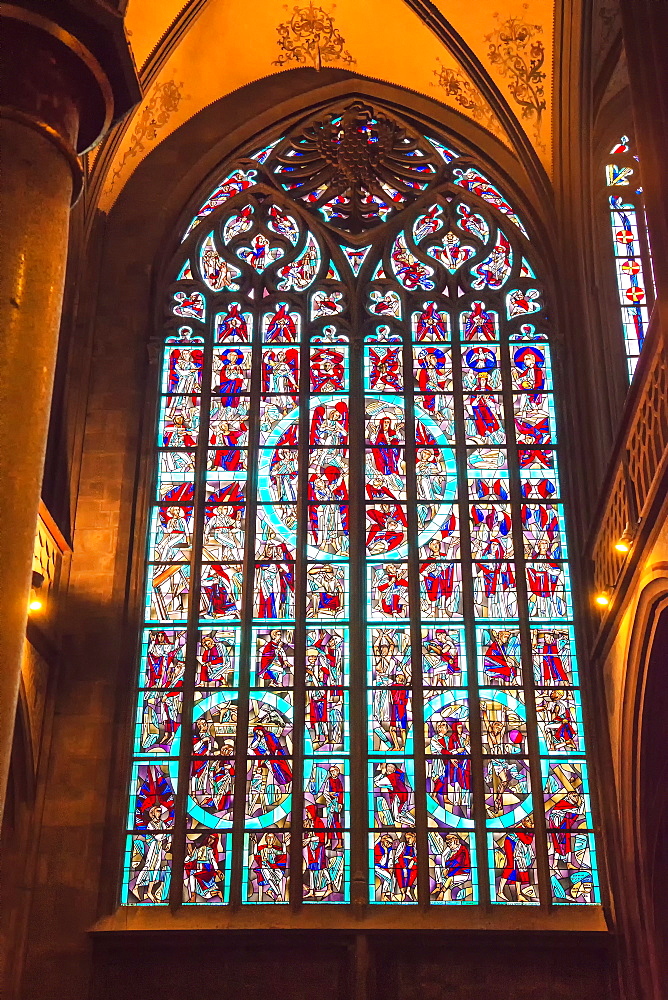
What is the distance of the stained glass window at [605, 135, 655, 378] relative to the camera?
11.0 meters

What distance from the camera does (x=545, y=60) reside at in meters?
12.2

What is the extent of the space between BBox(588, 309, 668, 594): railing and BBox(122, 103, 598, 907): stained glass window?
1376 mm

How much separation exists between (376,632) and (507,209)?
4.57 meters

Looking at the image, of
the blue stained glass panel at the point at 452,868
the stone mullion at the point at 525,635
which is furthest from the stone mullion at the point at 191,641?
the stone mullion at the point at 525,635

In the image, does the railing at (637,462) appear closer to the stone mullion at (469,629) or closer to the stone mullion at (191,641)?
the stone mullion at (469,629)

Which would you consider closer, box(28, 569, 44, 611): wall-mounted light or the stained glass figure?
box(28, 569, 44, 611): wall-mounted light

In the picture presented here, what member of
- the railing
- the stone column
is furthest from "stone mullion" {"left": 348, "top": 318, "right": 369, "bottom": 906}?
the stone column

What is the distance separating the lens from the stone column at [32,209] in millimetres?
4605

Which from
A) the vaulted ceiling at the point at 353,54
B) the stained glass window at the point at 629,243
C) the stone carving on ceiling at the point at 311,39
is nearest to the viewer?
the stained glass window at the point at 629,243

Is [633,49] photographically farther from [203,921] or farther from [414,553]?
[203,921]

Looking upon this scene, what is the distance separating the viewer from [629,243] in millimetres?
11555

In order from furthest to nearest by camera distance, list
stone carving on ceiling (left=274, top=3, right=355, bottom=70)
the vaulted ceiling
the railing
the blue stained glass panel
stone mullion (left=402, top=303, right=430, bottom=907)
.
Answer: stone carving on ceiling (left=274, top=3, right=355, bottom=70)
the vaulted ceiling
stone mullion (left=402, top=303, right=430, bottom=907)
the blue stained glass panel
the railing

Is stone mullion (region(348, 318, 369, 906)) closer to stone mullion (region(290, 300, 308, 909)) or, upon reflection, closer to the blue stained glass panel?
stone mullion (region(290, 300, 308, 909))

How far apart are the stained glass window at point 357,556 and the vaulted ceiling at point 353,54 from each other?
58 centimetres
